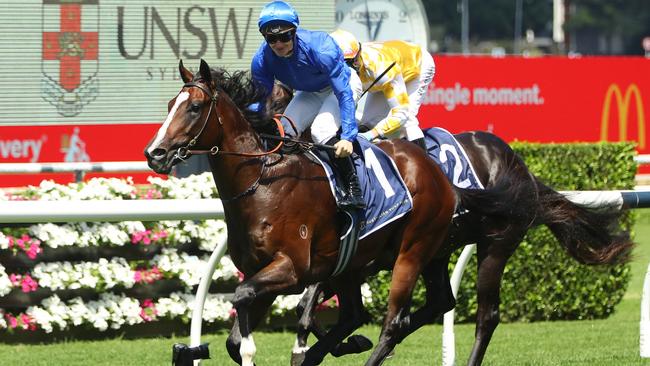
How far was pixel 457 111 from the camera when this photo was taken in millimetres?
14797

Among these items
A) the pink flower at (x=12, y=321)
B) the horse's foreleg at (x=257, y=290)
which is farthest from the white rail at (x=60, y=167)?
the horse's foreleg at (x=257, y=290)

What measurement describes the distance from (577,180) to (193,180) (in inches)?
97.9

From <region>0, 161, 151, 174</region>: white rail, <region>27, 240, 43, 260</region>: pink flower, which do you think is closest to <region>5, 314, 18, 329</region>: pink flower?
<region>27, 240, 43, 260</region>: pink flower

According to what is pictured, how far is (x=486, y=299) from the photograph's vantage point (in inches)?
229

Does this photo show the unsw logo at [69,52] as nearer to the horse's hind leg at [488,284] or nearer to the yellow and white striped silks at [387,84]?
the yellow and white striped silks at [387,84]

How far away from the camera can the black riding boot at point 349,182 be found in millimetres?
4965

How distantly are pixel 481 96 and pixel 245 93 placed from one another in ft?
34.3

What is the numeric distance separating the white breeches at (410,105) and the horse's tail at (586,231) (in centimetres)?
69

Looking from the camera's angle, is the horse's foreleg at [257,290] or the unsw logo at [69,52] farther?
the unsw logo at [69,52]

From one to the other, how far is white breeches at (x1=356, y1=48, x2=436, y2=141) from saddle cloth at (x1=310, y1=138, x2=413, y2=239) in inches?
27.5

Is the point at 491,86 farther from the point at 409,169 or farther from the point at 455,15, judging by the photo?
the point at 455,15

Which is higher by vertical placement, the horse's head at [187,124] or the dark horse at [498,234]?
the horse's head at [187,124]

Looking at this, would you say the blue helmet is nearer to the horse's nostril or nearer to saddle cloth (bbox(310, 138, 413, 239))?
saddle cloth (bbox(310, 138, 413, 239))

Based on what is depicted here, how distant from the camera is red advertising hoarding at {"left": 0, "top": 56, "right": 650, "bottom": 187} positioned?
48.6ft
